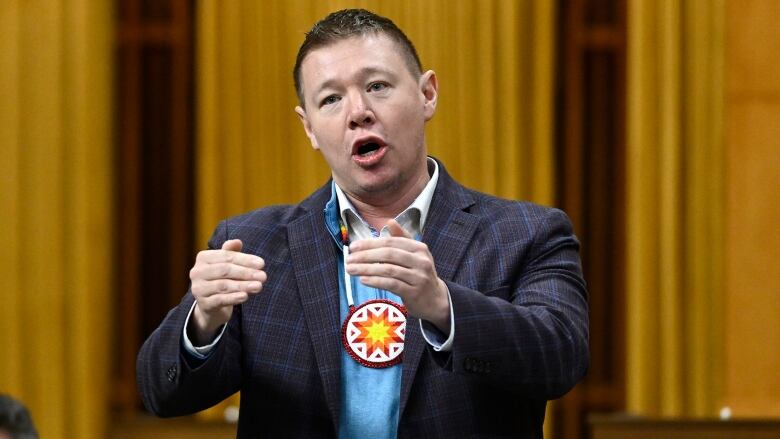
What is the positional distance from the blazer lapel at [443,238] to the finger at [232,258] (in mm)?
313

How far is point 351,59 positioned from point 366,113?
0.36 ft

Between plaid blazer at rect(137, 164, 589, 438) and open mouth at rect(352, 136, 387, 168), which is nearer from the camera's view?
plaid blazer at rect(137, 164, 589, 438)

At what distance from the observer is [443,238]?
214 cm

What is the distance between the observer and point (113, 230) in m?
4.46

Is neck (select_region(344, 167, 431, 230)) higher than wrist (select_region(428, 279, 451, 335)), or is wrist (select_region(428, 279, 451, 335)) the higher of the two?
neck (select_region(344, 167, 431, 230))

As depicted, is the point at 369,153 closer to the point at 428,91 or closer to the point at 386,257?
the point at 428,91

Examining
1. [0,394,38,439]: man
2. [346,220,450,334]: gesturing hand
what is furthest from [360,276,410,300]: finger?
[0,394,38,439]: man

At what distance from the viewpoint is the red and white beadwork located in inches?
80.9

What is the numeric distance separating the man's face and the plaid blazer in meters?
0.11

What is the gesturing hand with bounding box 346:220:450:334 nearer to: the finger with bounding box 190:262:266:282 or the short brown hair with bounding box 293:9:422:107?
the finger with bounding box 190:262:266:282
